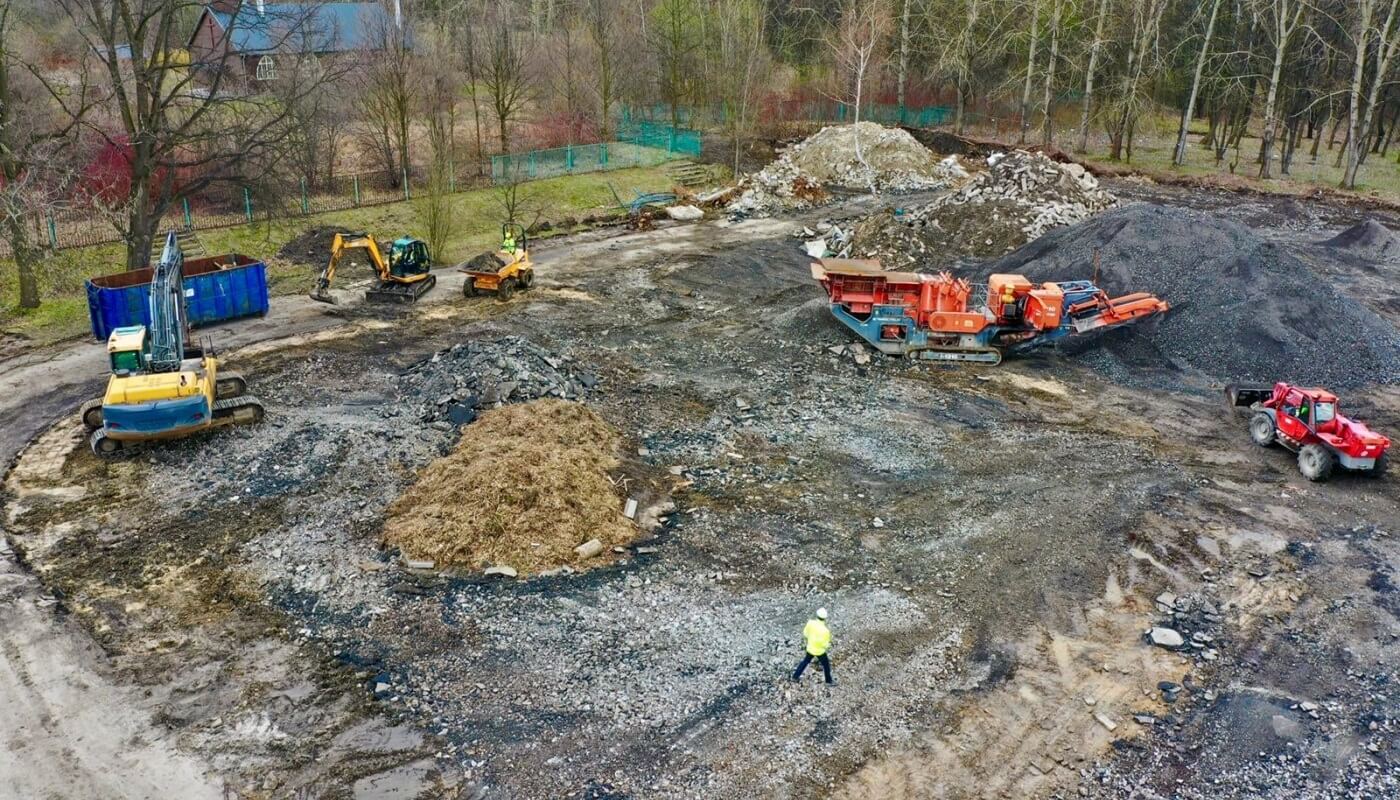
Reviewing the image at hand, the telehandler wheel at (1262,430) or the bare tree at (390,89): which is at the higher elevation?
the bare tree at (390,89)

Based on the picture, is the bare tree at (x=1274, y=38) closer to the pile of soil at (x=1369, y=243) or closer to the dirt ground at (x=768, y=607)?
the pile of soil at (x=1369, y=243)

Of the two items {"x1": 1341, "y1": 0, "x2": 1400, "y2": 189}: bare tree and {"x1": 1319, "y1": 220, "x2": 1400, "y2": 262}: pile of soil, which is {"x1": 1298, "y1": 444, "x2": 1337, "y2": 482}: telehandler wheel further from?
{"x1": 1341, "y1": 0, "x2": 1400, "y2": 189}: bare tree

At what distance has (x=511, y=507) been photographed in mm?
13703

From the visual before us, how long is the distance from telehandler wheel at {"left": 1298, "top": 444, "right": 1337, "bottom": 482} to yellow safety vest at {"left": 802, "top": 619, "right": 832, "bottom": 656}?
10592mm

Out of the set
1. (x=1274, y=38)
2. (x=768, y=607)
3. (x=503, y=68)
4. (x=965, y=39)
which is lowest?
(x=768, y=607)

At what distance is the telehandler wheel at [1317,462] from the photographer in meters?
15.9

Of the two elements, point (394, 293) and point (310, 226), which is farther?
point (310, 226)

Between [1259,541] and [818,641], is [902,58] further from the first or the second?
[818,641]

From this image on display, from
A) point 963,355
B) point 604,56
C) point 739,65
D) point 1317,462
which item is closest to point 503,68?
point 604,56

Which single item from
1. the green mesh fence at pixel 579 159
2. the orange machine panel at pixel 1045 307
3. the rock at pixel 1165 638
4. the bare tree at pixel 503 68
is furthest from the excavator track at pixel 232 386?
the bare tree at pixel 503 68

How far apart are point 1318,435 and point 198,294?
23.7 m

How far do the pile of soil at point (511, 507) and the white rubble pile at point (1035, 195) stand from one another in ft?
62.5

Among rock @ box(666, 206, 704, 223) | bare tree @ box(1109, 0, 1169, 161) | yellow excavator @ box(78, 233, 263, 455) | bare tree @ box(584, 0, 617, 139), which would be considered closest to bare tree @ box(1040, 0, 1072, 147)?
bare tree @ box(1109, 0, 1169, 161)

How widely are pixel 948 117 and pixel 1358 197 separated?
2399 cm
